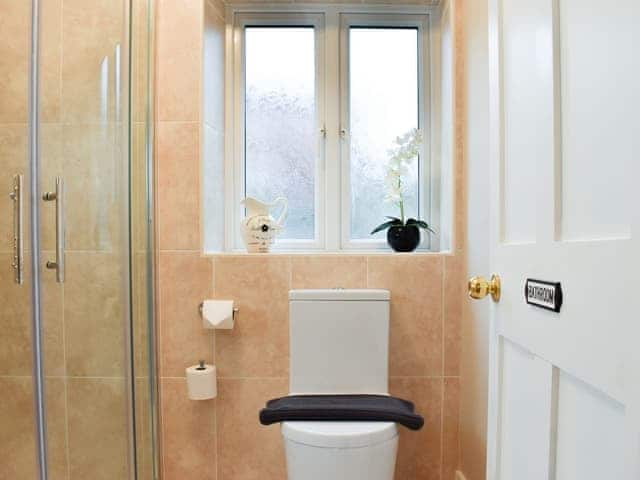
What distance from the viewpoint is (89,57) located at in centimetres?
142

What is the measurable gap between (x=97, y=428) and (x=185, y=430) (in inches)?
20.5

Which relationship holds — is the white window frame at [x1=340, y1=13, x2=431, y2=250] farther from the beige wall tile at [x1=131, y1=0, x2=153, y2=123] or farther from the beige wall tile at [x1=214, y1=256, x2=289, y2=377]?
the beige wall tile at [x1=131, y1=0, x2=153, y2=123]

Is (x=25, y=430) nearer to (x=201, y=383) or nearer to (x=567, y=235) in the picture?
(x=201, y=383)

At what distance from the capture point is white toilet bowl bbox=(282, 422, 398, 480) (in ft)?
4.52

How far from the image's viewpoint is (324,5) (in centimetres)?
219

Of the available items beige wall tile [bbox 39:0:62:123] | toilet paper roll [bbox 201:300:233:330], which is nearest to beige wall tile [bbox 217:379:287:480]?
toilet paper roll [bbox 201:300:233:330]

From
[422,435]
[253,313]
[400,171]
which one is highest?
[400,171]

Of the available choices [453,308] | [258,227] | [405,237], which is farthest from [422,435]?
[258,227]

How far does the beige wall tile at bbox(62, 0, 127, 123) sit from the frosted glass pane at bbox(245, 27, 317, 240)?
76 centimetres

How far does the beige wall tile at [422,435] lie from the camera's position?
1.92 m

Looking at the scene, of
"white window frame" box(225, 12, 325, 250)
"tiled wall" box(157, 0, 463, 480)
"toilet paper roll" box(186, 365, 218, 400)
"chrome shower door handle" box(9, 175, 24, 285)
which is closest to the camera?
"chrome shower door handle" box(9, 175, 24, 285)

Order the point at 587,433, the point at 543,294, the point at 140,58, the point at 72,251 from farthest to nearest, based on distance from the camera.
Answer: the point at 140,58 → the point at 72,251 → the point at 543,294 → the point at 587,433

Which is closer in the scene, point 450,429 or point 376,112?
point 450,429

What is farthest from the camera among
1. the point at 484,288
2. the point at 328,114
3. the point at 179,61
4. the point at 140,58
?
the point at 328,114
